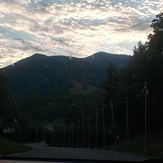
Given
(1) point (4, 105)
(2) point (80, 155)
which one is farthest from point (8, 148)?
(1) point (4, 105)

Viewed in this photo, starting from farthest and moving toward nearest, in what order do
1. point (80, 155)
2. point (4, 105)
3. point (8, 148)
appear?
point (4, 105)
point (8, 148)
point (80, 155)

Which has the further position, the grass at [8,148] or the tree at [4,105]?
the tree at [4,105]

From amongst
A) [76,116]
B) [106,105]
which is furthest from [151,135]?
[76,116]

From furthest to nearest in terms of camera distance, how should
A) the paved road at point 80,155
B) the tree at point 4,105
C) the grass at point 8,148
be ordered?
the tree at point 4,105
the grass at point 8,148
the paved road at point 80,155

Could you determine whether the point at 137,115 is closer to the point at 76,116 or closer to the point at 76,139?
the point at 76,139

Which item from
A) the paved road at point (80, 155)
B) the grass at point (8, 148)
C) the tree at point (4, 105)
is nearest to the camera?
the paved road at point (80, 155)

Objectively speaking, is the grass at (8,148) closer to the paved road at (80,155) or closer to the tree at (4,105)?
the paved road at (80,155)

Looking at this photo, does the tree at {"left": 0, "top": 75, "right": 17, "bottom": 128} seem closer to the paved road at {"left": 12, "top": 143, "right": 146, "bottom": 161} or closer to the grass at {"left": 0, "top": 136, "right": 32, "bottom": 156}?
the grass at {"left": 0, "top": 136, "right": 32, "bottom": 156}

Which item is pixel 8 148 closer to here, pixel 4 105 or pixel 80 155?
pixel 80 155

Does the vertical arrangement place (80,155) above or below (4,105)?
below

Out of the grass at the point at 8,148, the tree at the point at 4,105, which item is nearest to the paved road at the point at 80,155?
the grass at the point at 8,148

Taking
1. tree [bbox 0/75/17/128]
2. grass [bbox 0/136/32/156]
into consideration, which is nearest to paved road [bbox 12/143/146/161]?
grass [bbox 0/136/32/156]

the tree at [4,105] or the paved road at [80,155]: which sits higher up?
the tree at [4,105]

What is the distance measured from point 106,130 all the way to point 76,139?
2161 centimetres
